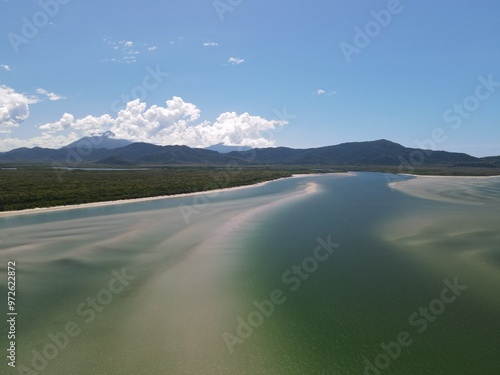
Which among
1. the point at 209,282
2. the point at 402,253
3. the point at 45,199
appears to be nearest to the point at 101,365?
the point at 209,282

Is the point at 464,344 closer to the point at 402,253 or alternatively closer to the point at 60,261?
the point at 402,253

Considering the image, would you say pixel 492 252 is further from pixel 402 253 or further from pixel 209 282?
pixel 209 282

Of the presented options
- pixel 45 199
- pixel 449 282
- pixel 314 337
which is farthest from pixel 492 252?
pixel 45 199

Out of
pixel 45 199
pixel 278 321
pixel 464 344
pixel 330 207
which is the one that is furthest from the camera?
pixel 330 207

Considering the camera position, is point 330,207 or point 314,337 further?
point 330,207

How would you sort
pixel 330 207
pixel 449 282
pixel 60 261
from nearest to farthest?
pixel 449 282 < pixel 60 261 < pixel 330 207

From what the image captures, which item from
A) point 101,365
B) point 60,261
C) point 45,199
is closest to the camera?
point 101,365
